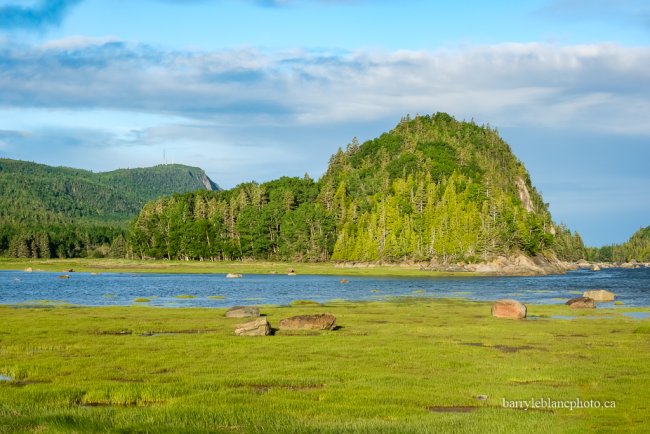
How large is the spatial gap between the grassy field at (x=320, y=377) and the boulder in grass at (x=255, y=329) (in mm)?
1087

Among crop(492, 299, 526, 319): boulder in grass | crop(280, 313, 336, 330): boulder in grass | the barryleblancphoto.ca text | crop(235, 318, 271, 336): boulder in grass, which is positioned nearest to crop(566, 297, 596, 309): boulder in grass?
crop(492, 299, 526, 319): boulder in grass

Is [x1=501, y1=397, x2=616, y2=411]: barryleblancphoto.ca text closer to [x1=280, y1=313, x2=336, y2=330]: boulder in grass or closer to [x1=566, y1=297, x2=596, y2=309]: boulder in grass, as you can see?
[x1=280, y1=313, x2=336, y2=330]: boulder in grass

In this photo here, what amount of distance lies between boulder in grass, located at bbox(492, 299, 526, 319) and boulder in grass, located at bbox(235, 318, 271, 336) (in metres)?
25.8

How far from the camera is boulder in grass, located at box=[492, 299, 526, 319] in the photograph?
62.4 metres

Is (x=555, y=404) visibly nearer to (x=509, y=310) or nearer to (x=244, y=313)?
(x=509, y=310)

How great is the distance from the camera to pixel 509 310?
63062mm

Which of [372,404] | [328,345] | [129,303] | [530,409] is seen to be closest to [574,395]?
[530,409]

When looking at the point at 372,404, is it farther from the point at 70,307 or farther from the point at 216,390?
the point at 70,307

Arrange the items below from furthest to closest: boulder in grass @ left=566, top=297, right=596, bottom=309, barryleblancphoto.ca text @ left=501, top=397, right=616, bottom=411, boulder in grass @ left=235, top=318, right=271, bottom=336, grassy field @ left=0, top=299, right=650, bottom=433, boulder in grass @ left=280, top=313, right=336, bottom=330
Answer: boulder in grass @ left=566, top=297, right=596, bottom=309 < boulder in grass @ left=280, top=313, right=336, bottom=330 < boulder in grass @ left=235, top=318, right=271, bottom=336 < barryleblancphoto.ca text @ left=501, top=397, right=616, bottom=411 < grassy field @ left=0, top=299, right=650, bottom=433

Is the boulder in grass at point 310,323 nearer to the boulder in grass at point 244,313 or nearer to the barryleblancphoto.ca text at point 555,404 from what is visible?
the boulder in grass at point 244,313

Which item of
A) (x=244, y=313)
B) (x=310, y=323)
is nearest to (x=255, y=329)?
(x=310, y=323)

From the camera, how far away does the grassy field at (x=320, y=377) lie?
73.5 ft

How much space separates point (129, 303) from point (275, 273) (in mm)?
110043

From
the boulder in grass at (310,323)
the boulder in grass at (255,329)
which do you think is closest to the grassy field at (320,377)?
the boulder in grass at (255,329)
